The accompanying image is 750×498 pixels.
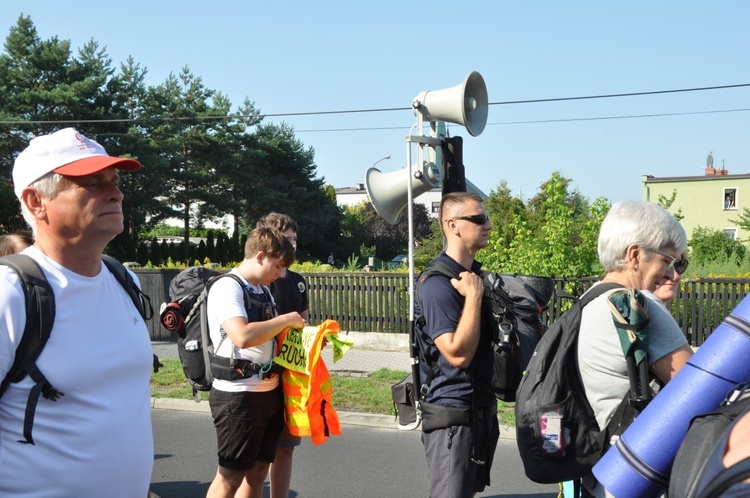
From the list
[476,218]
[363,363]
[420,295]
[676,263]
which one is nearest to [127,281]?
[420,295]

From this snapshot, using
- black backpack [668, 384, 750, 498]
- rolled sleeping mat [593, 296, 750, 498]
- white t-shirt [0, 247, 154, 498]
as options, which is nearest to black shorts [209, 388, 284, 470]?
white t-shirt [0, 247, 154, 498]

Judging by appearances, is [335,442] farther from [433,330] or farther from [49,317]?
[49,317]

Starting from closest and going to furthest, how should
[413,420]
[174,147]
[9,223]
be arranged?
[413,420], [9,223], [174,147]

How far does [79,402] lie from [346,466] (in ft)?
14.1

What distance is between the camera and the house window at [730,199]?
5922 centimetres

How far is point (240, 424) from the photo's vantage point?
3.91m

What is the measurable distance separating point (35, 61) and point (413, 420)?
36392 mm

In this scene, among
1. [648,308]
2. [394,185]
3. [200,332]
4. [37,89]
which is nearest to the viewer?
[648,308]

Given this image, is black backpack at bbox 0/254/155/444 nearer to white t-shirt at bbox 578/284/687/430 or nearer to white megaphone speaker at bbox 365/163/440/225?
white t-shirt at bbox 578/284/687/430

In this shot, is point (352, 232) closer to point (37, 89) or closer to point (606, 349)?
point (37, 89)

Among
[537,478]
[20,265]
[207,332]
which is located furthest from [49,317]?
[207,332]

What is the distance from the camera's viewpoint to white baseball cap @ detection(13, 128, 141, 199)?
217 cm

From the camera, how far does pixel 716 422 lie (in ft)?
4.06

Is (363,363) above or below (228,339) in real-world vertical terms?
below
